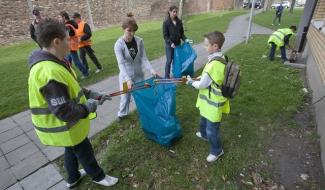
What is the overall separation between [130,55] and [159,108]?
3.44ft

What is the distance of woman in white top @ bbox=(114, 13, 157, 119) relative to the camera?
326cm

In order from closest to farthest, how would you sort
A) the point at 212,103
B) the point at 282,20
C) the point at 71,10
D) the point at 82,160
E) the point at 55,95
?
the point at 55,95
the point at 82,160
the point at 212,103
the point at 71,10
the point at 282,20

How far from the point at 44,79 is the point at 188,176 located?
2005 mm

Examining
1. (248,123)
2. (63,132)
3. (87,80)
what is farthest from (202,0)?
(63,132)

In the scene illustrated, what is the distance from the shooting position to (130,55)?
351 cm

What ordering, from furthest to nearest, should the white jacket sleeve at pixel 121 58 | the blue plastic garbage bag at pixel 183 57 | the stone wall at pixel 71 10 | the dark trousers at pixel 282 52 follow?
the stone wall at pixel 71 10
the dark trousers at pixel 282 52
the blue plastic garbage bag at pixel 183 57
the white jacket sleeve at pixel 121 58

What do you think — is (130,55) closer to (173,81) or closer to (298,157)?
(173,81)

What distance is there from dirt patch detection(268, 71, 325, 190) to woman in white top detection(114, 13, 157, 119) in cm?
210

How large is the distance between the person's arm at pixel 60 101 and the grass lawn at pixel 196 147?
1273 millimetres

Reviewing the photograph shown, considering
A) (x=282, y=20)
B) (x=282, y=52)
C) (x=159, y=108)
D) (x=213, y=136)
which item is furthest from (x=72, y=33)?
(x=282, y=20)

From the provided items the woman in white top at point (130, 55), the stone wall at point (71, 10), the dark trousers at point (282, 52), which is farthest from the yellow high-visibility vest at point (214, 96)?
the stone wall at point (71, 10)

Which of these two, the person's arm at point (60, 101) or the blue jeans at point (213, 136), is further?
the blue jeans at point (213, 136)

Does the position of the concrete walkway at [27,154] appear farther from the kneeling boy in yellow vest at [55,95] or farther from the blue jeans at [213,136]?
the blue jeans at [213,136]

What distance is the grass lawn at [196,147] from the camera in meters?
2.84
